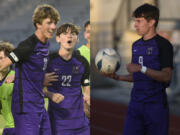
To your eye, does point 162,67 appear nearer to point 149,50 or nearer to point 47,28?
point 149,50

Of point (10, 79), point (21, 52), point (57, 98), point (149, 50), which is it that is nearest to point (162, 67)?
point (149, 50)

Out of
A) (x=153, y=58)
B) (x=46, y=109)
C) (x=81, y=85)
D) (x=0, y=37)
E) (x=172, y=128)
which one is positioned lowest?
(x=172, y=128)

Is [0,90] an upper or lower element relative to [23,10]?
lower

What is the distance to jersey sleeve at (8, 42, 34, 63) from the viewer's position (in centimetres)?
303

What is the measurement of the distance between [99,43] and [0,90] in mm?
12039

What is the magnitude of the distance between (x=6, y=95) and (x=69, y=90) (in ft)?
1.93

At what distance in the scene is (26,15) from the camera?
3.19m

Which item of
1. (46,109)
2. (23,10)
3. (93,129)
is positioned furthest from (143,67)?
(93,129)

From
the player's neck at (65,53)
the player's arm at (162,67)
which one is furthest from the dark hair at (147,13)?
the player's neck at (65,53)

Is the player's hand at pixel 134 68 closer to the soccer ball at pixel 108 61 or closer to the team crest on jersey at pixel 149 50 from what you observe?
the team crest on jersey at pixel 149 50

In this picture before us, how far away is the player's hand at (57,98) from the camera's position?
127 inches

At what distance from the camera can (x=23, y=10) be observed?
9.74ft

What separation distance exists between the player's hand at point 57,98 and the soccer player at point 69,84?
0.03 metres

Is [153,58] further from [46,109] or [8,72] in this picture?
[8,72]
